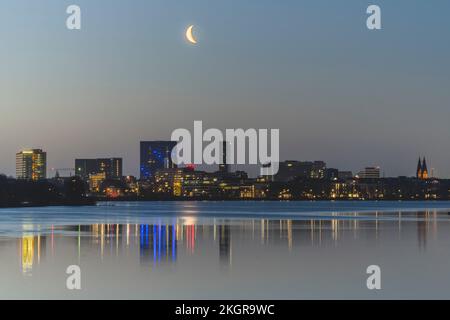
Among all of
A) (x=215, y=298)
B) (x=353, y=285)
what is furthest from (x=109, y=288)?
(x=353, y=285)

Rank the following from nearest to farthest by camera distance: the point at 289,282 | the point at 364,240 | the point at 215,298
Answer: the point at 215,298 < the point at 289,282 < the point at 364,240

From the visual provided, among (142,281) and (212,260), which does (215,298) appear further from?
(212,260)

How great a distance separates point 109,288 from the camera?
24.2 meters

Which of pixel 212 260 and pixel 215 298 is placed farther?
pixel 212 260

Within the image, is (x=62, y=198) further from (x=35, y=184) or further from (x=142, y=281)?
(x=142, y=281)

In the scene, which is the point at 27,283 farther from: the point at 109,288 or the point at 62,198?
the point at 62,198

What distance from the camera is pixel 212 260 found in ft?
109
